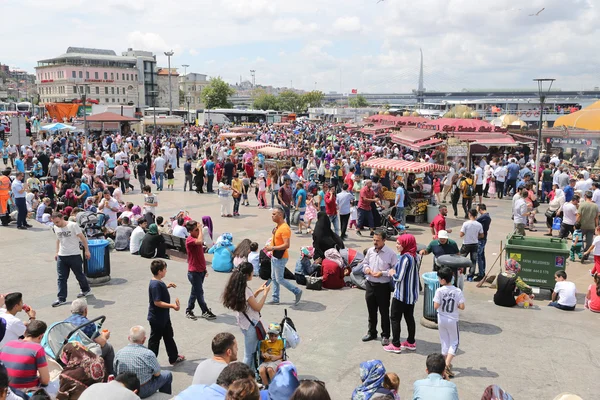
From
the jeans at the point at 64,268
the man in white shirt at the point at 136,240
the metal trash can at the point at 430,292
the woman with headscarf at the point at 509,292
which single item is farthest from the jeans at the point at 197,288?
the woman with headscarf at the point at 509,292

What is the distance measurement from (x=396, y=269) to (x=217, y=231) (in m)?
8.47

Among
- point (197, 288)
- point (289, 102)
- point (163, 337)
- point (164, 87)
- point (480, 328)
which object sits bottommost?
point (480, 328)

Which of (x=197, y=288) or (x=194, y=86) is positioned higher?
(x=194, y=86)

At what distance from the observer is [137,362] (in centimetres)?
521

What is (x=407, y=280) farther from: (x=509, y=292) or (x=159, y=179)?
(x=159, y=179)

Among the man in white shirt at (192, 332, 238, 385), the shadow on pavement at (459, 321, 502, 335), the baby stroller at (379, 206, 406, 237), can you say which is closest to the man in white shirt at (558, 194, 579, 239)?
the baby stroller at (379, 206, 406, 237)

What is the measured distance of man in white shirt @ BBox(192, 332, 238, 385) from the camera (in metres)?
4.47

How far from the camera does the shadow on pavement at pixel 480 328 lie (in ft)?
25.6

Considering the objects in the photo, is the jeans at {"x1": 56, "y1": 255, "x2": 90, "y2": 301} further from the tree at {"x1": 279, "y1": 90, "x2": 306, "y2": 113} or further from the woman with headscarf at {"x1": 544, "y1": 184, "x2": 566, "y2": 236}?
the tree at {"x1": 279, "y1": 90, "x2": 306, "y2": 113}

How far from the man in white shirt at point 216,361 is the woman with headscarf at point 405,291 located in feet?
9.16

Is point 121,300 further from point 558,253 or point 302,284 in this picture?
point 558,253

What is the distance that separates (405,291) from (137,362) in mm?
3421

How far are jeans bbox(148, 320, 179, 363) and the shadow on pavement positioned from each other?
429 centimetres

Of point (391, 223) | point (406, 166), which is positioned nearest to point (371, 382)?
point (391, 223)
